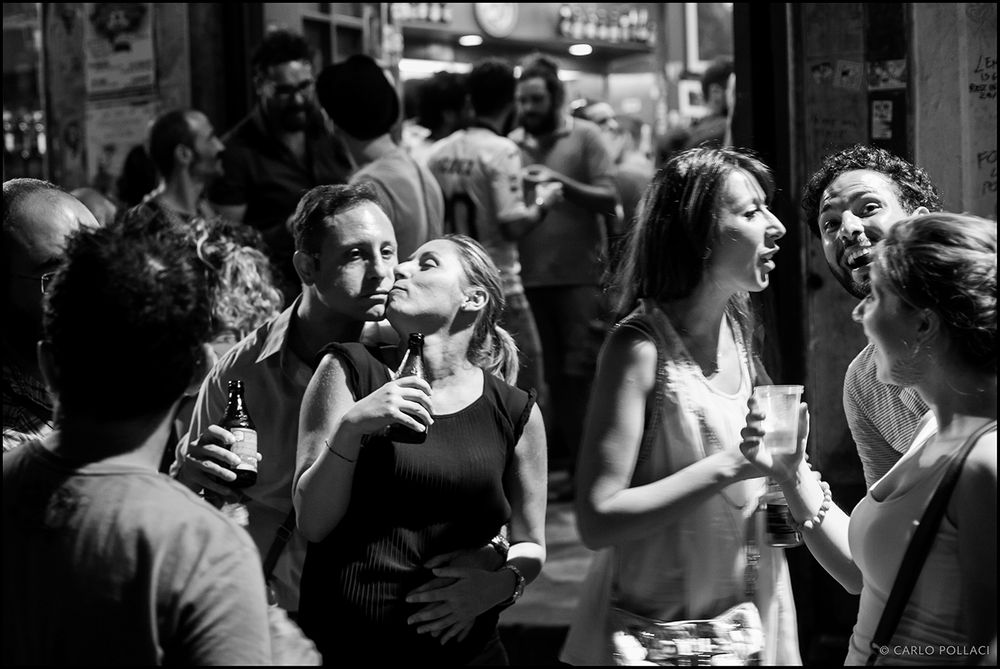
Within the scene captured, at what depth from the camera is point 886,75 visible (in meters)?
4.56

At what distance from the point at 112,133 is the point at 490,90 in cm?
220

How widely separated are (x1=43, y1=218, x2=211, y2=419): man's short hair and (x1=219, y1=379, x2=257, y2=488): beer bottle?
884 millimetres

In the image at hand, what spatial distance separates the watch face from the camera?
A: 15.1m

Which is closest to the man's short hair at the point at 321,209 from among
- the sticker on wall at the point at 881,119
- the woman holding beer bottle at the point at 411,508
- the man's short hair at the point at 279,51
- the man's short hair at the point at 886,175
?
the woman holding beer bottle at the point at 411,508

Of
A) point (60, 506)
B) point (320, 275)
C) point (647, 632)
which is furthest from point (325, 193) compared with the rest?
point (60, 506)

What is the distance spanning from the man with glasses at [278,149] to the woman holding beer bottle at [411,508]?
2.65 m

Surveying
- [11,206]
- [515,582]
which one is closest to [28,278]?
[11,206]

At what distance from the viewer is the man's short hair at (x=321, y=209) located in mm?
3244

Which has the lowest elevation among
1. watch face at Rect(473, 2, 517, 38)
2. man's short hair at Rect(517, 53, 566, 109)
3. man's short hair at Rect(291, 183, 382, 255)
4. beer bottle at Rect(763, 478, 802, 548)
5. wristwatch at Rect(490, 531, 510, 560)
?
wristwatch at Rect(490, 531, 510, 560)

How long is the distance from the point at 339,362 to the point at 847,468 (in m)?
2.49

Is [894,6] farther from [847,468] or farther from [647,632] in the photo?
[647,632]

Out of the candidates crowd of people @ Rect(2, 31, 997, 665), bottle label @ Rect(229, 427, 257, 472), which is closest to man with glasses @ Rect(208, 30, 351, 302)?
crowd of people @ Rect(2, 31, 997, 665)

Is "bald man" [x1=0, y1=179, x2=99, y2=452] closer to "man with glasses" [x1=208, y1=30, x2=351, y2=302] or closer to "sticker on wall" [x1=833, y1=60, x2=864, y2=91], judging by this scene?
"man with glasses" [x1=208, y1=30, x2=351, y2=302]

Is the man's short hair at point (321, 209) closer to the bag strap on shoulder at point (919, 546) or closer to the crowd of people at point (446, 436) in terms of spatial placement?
the crowd of people at point (446, 436)
